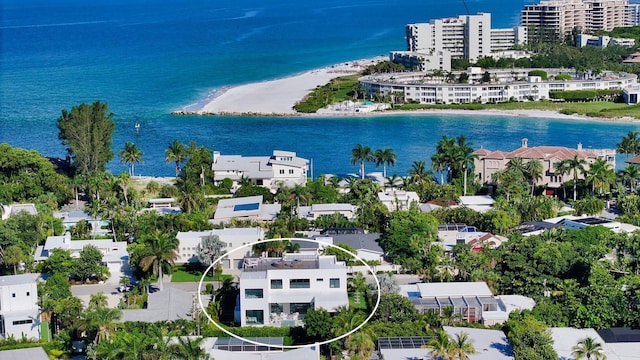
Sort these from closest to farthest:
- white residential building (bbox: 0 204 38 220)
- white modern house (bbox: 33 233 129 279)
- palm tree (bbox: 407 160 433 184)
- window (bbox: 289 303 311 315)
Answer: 1. window (bbox: 289 303 311 315)
2. white modern house (bbox: 33 233 129 279)
3. white residential building (bbox: 0 204 38 220)
4. palm tree (bbox: 407 160 433 184)

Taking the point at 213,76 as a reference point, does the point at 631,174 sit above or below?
below

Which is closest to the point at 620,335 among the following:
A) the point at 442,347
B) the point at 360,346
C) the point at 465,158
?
the point at 442,347

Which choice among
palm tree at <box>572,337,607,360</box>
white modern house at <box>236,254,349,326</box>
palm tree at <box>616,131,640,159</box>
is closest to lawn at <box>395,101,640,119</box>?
palm tree at <box>616,131,640,159</box>

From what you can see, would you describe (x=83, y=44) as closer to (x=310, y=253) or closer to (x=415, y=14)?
(x=415, y=14)

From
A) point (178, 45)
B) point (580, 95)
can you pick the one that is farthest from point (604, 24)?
point (178, 45)

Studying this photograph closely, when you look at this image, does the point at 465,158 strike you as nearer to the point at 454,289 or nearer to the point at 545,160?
the point at 545,160

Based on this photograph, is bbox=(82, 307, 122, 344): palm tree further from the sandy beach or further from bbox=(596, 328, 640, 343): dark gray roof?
the sandy beach
